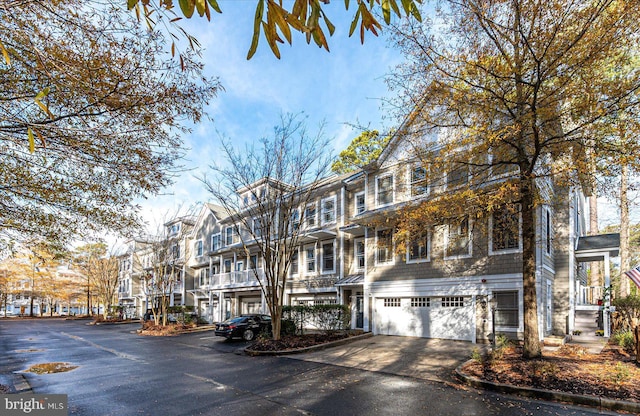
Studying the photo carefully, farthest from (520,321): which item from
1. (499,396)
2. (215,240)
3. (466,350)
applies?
(215,240)

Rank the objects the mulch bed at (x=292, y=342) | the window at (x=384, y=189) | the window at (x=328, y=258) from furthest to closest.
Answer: the window at (x=328, y=258)
the window at (x=384, y=189)
the mulch bed at (x=292, y=342)

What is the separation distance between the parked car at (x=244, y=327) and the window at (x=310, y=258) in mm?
4716

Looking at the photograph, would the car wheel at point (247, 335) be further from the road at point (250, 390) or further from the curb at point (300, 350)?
the road at point (250, 390)

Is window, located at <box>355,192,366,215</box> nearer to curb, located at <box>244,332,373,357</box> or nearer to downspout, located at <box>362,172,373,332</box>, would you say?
downspout, located at <box>362,172,373,332</box>

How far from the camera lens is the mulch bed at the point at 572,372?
292 inches

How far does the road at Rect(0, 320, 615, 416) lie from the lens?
Answer: 22.8ft

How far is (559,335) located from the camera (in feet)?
48.1

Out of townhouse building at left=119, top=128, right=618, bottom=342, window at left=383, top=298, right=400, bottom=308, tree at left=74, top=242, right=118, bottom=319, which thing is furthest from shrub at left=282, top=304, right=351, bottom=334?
tree at left=74, top=242, right=118, bottom=319

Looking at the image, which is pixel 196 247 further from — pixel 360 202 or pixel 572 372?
pixel 572 372

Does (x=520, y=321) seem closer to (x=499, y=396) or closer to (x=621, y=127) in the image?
(x=499, y=396)

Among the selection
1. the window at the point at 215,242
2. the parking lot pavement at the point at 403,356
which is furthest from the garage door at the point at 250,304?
the parking lot pavement at the point at 403,356

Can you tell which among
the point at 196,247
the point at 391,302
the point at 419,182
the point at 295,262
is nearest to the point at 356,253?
the point at 391,302

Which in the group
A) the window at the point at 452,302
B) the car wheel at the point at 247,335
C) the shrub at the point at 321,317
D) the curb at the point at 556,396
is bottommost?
the car wheel at the point at 247,335

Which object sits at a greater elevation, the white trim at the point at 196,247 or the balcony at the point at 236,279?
the white trim at the point at 196,247
